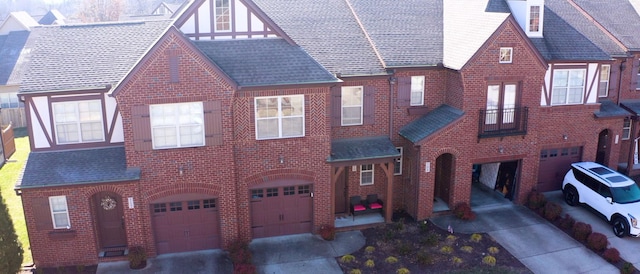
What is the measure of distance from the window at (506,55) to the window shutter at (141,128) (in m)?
13.9

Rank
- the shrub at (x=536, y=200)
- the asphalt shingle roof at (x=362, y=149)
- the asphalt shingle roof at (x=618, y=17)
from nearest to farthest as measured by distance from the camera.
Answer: the asphalt shingle roof at (x=362, y=149) < the shrub at (x=536, y=200) < the asphalt shingle roof at (x=618, y=17)

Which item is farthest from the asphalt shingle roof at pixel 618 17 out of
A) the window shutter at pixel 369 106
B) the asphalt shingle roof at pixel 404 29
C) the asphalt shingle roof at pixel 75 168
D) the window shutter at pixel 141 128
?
the asphalt shingle roof at pixel 75 168

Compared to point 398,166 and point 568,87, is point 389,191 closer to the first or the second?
point 398,166

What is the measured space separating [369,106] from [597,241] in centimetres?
976

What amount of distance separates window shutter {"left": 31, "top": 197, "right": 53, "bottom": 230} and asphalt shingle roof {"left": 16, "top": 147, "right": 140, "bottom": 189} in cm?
65

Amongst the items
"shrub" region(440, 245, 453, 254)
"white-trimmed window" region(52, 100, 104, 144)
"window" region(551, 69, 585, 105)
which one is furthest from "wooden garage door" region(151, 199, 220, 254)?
"window" region(551, 69, 585, 105)

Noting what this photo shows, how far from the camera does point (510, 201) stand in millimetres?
22688

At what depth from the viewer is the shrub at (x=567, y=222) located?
1977 centimetres

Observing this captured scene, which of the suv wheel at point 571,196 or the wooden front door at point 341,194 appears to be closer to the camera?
the wooden front door at point 341,194

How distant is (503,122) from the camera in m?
21.3

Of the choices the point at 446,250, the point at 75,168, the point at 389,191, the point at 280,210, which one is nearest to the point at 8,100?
the point at 75,168

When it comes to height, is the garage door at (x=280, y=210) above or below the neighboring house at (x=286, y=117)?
below

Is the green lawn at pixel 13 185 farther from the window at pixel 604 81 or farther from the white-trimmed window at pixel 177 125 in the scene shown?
the window at pixel 604 81

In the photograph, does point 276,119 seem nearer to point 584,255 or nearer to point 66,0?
point 584,255
